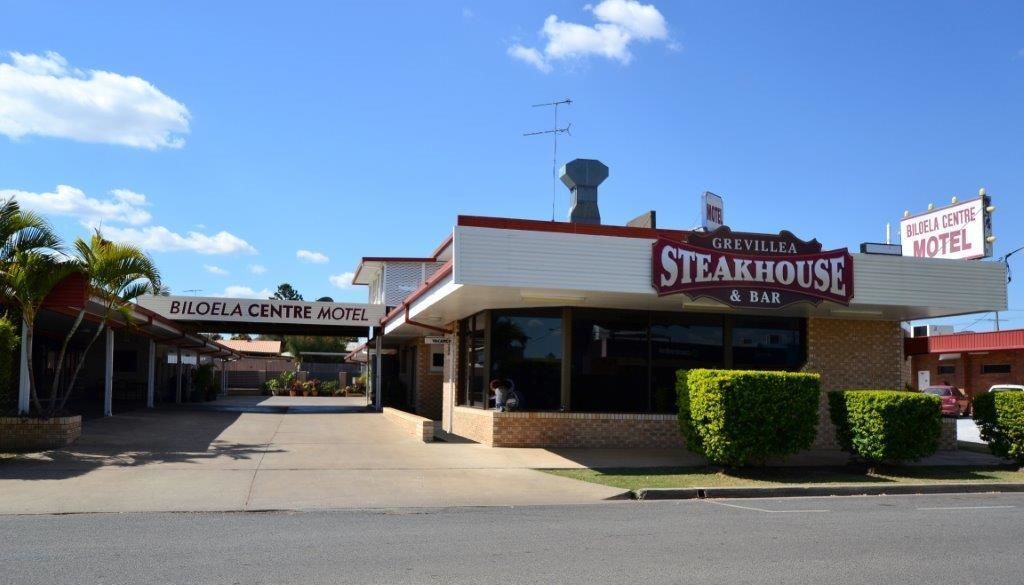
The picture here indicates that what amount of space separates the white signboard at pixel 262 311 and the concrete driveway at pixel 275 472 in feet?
27.3

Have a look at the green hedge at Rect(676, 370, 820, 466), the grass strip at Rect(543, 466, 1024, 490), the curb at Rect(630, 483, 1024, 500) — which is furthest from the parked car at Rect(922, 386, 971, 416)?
the green hedge at Rect(676, 370, 820, 466)

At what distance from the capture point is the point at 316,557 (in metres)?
7.70

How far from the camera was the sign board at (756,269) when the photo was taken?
15594mm

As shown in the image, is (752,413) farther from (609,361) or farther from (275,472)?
(275,472)

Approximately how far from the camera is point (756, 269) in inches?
637

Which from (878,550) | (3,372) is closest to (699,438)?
(878,550)

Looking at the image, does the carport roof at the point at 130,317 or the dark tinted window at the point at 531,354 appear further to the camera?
the dark tinted window at the point at 531,354

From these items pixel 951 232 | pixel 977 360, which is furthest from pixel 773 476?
pixel 977 360

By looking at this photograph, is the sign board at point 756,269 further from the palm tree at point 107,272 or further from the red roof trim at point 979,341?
the red roof trim at point 979,341

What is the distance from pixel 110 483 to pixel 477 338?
344 inches

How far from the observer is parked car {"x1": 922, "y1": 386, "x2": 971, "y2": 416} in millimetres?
34375

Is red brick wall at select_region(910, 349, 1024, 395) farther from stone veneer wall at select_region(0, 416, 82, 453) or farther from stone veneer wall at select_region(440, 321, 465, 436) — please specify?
stone veneer wall at select_region(0, 416, 82, 453)

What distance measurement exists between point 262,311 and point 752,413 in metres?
19.0

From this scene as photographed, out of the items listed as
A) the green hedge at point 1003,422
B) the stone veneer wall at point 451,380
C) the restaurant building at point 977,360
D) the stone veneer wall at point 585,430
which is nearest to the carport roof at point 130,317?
the stone veneer wall at point 451,380
